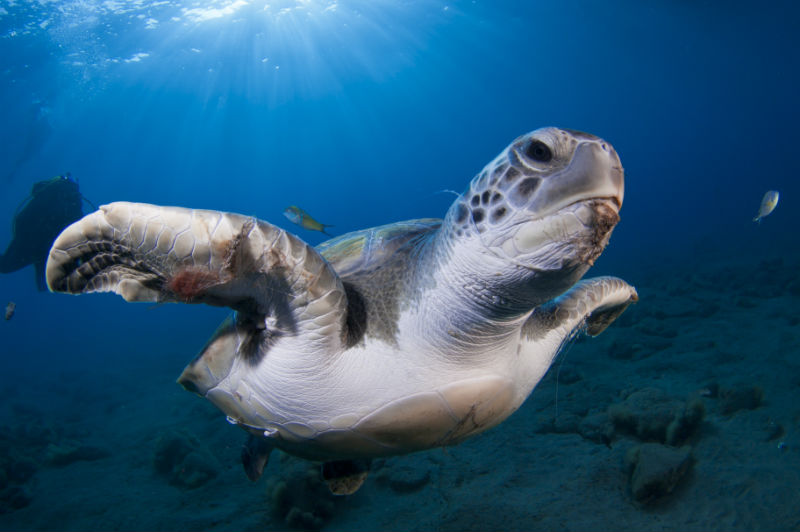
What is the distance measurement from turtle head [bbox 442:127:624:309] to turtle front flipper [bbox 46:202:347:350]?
64 cm

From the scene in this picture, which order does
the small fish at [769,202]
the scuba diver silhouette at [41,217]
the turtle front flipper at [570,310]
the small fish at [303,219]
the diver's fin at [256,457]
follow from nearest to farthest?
the turtle front flipper at [570,310], the diver's fin at [256,457], the small fish at [769,202], the small fish at [303,219], the scuba diver silhouette at [41,217]

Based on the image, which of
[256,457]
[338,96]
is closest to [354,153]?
[338,96]

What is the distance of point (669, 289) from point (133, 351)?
74.4ft

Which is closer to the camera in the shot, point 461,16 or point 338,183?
point 461,16

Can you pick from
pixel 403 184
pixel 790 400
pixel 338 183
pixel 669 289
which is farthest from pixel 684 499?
pixel 403 184

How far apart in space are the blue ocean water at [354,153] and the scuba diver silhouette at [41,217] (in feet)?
12.2

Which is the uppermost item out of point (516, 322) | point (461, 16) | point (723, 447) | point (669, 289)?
point (461, 16)

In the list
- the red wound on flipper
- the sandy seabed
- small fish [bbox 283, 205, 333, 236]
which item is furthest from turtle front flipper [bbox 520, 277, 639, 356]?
small fish [bbox 283, 205, 333, 236]

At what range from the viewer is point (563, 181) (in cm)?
101

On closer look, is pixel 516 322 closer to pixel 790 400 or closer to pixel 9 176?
pixel 790 400

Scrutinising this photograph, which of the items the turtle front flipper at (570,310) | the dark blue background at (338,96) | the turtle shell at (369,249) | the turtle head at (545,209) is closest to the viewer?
the turtle head at (545,209)

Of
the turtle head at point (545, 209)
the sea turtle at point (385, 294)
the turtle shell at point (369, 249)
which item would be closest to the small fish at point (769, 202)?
the sea turtle at point (385, 294)

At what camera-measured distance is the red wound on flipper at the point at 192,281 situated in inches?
50.8

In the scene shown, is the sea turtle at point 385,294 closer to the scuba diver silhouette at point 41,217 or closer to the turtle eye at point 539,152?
the turtle eye at point 539,152
